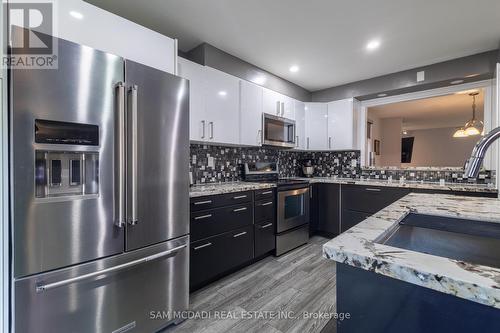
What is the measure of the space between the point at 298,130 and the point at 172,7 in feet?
8.03

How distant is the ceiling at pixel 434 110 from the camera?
14.7ft

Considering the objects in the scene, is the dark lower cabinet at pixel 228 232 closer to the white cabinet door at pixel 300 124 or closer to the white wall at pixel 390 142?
the white cabinet door at pixel 300 124

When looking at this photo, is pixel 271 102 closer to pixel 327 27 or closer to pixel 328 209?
pixel 327 27

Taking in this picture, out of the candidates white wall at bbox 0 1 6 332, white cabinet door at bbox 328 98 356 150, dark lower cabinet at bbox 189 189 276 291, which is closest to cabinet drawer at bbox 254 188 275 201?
dark lower cabinet at bbox 189 189 276 291

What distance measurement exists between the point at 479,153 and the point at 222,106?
225 centimetres

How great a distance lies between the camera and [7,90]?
1.07 metres

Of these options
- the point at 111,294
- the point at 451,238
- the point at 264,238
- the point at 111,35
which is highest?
the point at 111,35

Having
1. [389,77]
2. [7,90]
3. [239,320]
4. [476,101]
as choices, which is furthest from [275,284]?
[476,101]

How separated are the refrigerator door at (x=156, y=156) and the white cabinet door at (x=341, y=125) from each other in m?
2.73

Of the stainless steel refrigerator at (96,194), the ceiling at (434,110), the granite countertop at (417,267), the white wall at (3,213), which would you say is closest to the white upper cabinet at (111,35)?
the stainless steel refrigerator at (96,194)

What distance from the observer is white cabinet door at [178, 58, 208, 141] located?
2.33 m

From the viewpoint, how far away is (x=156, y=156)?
1.55m

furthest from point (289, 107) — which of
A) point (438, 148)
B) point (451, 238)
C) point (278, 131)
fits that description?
point (438, 148)

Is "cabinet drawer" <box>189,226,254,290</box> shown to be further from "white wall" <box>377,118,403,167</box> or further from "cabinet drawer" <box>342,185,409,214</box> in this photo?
"white wall" <box>377,118,403,167</box>
